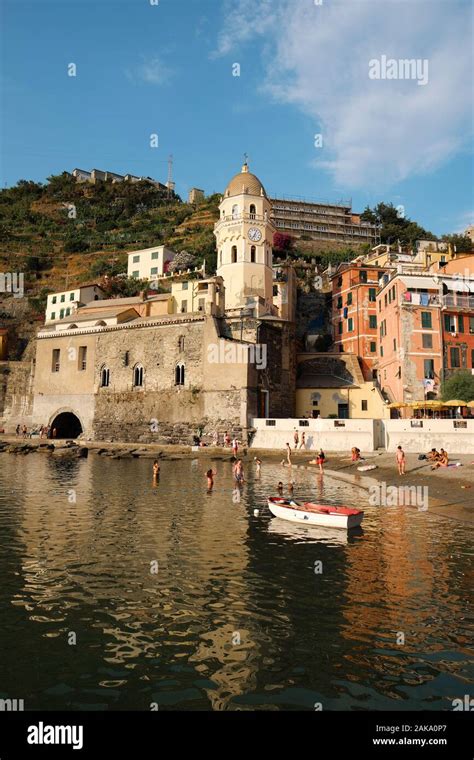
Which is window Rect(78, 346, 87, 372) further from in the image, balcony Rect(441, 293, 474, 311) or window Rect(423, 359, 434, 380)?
balcony Rect(441, 293, 474, 311)

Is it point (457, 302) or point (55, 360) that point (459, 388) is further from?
point (55, 360)

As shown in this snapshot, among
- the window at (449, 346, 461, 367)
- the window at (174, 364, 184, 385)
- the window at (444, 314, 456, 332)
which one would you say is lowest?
the window at (174, 364, 184, 385)

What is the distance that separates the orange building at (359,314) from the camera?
192 feet

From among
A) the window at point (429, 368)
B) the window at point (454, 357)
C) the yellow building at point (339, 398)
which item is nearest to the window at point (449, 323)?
the window at point (454, 357)

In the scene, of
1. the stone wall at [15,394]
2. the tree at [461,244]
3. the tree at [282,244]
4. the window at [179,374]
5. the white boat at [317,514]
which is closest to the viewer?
the white boat at [317,514]

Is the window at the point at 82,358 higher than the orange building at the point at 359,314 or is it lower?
lower

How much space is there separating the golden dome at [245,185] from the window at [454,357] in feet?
79.7

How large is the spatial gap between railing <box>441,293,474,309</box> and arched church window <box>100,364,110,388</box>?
1322 inches

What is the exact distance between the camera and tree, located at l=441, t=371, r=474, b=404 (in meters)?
39.4

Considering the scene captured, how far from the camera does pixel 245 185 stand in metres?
52.0

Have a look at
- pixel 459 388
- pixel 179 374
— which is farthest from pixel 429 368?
pixel 179 374

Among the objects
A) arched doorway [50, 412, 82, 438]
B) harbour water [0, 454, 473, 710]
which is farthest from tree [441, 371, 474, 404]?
arched doorway [50, 412, 82, 438]

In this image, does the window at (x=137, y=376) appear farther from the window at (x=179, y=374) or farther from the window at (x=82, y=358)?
the window at (x=82, y=358)

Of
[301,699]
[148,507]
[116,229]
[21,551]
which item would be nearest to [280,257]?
[116,229]
